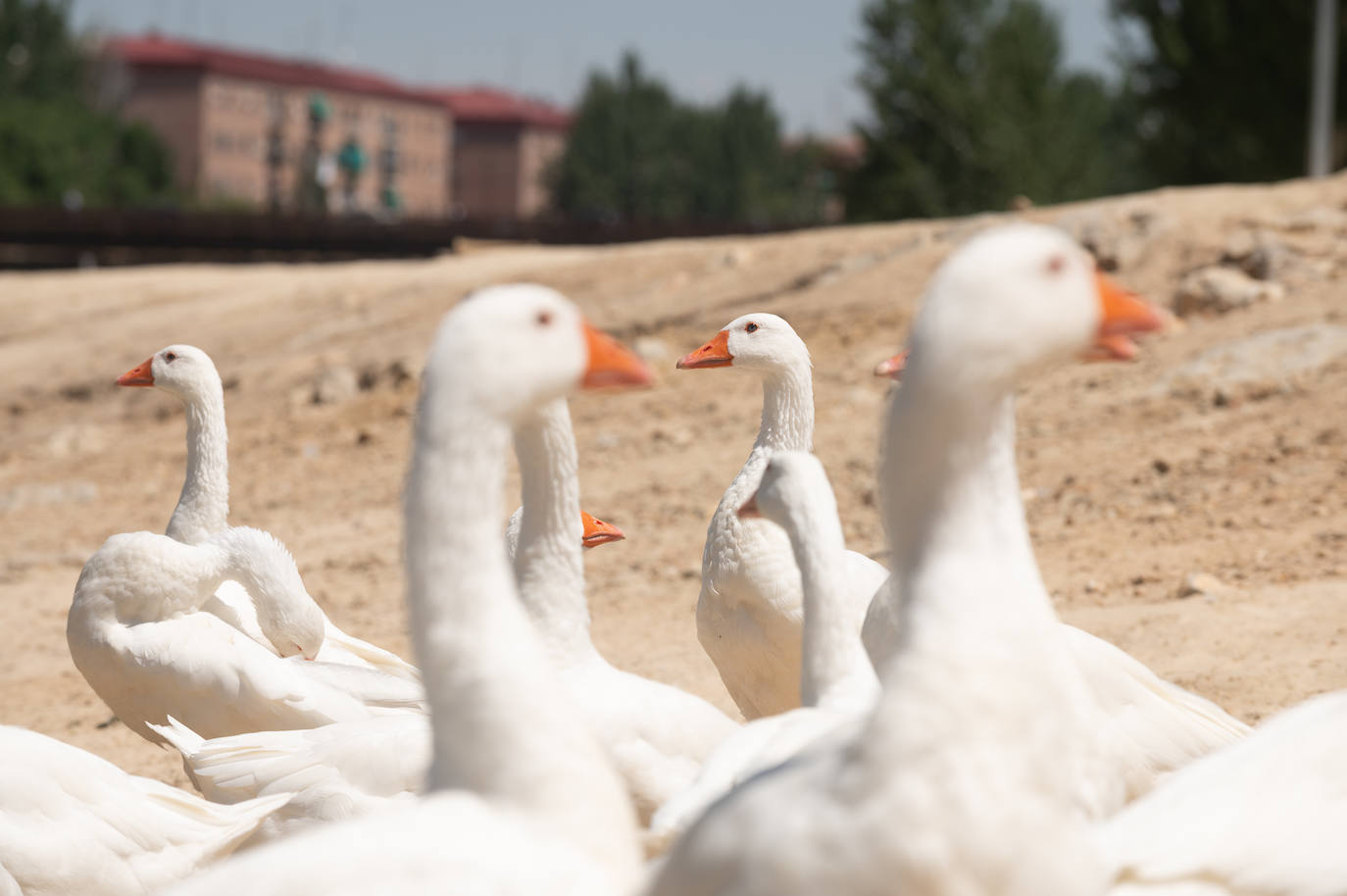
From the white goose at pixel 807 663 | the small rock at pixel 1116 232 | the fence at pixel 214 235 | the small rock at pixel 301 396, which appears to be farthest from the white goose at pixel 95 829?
the fence at pixel 214 235

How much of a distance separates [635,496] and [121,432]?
7.09 metres

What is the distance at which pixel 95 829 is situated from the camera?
14.9 ft

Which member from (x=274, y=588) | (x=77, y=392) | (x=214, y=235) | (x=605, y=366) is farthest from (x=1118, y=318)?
(x=214, y=235)

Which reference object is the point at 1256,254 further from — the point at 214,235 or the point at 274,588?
the point at 214,235

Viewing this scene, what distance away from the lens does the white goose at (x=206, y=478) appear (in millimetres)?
6637

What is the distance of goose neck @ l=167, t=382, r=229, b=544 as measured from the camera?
7145 millimetres

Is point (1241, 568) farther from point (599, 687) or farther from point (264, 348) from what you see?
point (264, 348)

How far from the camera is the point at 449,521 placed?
316 cm

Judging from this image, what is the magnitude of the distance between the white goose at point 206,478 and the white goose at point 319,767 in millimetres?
1545

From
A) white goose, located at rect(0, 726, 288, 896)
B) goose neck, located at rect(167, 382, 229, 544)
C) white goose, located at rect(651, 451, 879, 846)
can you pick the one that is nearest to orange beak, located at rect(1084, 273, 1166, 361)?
white goose, located at rect(651, 451, 879, 846)

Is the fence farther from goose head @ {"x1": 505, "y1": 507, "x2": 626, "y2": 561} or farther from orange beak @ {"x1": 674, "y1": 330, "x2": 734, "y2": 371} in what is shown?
goose head @ {"x1": 505, "y1": 507, "x2": 626, "y2": 561}

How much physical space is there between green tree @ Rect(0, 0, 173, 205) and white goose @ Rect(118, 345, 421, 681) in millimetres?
54050

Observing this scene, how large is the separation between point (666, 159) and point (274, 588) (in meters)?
74.5

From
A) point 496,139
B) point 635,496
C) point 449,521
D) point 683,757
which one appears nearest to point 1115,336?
point 449,521
